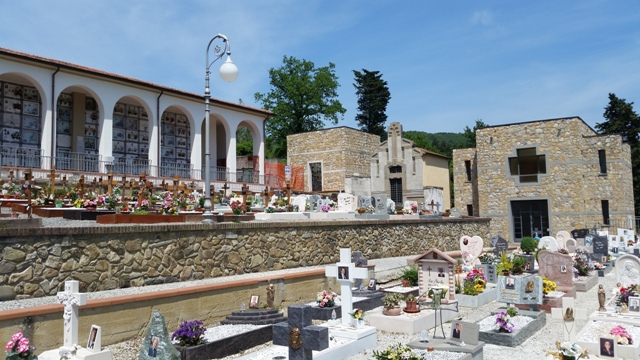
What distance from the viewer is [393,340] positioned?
8227 millimetres

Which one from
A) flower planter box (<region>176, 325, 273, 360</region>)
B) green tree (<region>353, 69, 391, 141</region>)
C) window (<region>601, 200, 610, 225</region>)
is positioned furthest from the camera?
green tree (<region>353, 69, 391, 141</region>)

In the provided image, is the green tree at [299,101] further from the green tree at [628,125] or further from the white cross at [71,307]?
the white cross at [71,307]

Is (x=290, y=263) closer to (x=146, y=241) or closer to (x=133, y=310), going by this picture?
(x=146, y=241)

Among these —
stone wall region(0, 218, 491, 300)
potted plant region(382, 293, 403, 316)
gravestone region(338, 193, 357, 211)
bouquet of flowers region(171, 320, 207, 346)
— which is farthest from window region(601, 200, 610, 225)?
bouquet of flowers region(171, 320, 207, 346)

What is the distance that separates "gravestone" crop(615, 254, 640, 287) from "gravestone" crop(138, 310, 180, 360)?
9.66 m

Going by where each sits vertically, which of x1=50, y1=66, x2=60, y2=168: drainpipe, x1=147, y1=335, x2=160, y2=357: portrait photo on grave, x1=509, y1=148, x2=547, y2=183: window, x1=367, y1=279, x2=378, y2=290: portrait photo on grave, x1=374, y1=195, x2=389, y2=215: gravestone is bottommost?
x1=367, y1=279, x2=378, y2=290: portrait photo on grave

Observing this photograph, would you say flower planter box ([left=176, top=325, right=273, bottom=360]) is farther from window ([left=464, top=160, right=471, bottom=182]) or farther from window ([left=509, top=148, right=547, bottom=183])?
window ([left=464, top=160, right=471, bottom=182])

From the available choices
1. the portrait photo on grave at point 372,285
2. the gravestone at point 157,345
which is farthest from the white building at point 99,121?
the gravestone at point 157,345

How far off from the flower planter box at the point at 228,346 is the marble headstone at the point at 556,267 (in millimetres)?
8308

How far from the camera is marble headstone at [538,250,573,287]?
41.3 ft

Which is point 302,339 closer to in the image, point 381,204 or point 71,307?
point 71,307

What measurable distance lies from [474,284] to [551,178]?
20014mm

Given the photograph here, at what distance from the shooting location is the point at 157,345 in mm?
5648

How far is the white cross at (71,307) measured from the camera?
6.15m
